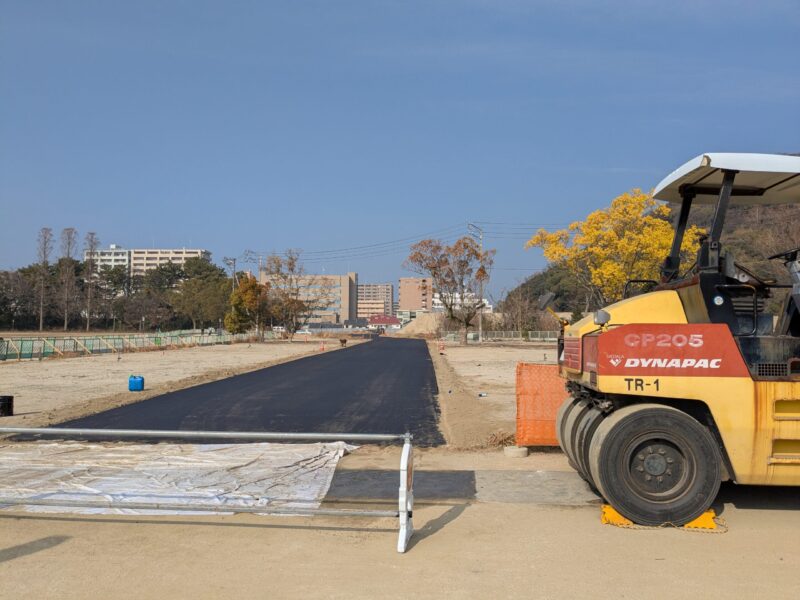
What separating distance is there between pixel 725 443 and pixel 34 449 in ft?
31.8

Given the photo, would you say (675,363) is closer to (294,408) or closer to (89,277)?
(294,408)

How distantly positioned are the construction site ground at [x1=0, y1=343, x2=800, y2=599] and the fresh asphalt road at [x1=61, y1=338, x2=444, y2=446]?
5.14 m

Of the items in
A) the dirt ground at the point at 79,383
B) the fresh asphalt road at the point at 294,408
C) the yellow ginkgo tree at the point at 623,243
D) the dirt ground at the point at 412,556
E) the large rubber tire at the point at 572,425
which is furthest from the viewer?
the yellow ginkgo tree at the point at 623,243

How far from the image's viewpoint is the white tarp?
25.8ft

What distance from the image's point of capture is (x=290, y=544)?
633 cm

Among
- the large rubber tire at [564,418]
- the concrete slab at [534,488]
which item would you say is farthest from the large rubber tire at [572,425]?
the concrete slab at [534,488]

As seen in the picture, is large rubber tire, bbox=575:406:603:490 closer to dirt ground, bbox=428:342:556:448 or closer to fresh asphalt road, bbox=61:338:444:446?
dirt ground, bbox=428:342:556:448

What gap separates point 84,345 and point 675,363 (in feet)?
149

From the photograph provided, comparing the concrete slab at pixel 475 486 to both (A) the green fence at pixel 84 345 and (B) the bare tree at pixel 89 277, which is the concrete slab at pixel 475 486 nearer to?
(A) the green fence at pixel 84 345

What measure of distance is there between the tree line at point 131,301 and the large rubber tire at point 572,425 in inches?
2812

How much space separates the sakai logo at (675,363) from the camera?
676 cm

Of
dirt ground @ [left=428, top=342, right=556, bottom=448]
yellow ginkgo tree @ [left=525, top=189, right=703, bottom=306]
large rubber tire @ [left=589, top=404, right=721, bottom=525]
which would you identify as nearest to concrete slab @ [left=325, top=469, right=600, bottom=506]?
large rubber tire @ [left=589, top=404, right=721, bottom=525]

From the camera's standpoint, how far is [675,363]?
6.80 m

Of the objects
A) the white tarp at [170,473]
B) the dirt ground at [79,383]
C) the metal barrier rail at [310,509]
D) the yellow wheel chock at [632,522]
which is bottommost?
the dirt ground at [79,383]
